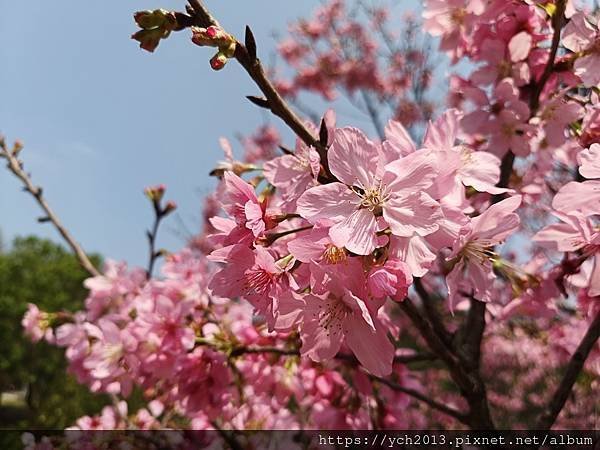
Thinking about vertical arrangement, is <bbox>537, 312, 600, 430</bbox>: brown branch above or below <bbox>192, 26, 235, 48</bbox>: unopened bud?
below

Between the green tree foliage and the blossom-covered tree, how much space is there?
21.1 ft

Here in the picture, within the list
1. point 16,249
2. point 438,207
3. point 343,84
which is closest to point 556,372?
point 343,84

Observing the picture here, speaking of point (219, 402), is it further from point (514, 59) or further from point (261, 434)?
point (514, 59)

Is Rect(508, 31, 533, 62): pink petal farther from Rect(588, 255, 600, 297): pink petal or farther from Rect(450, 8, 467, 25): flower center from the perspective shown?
Rect(588, 255, 600, 297): pink petal

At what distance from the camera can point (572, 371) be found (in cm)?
140


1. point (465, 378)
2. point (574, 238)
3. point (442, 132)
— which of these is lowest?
point (465, 378)

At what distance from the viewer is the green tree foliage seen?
32.7 feet

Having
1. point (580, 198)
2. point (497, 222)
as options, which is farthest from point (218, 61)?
point (580, 198)

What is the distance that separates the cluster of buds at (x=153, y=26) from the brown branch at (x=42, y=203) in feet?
5.59

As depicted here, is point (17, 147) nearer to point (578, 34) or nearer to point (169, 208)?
point (169, 208)

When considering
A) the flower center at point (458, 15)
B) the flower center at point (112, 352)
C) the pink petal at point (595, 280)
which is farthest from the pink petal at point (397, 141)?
the flower center at point (112, 352)

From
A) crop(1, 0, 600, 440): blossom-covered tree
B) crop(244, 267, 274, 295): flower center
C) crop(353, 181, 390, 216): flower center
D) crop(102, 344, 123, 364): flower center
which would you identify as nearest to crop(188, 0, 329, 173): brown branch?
crop(1, 0, 600, 440): blossom-covered tree

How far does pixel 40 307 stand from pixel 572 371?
13.0 meters

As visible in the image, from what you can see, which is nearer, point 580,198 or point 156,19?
point 156,19
